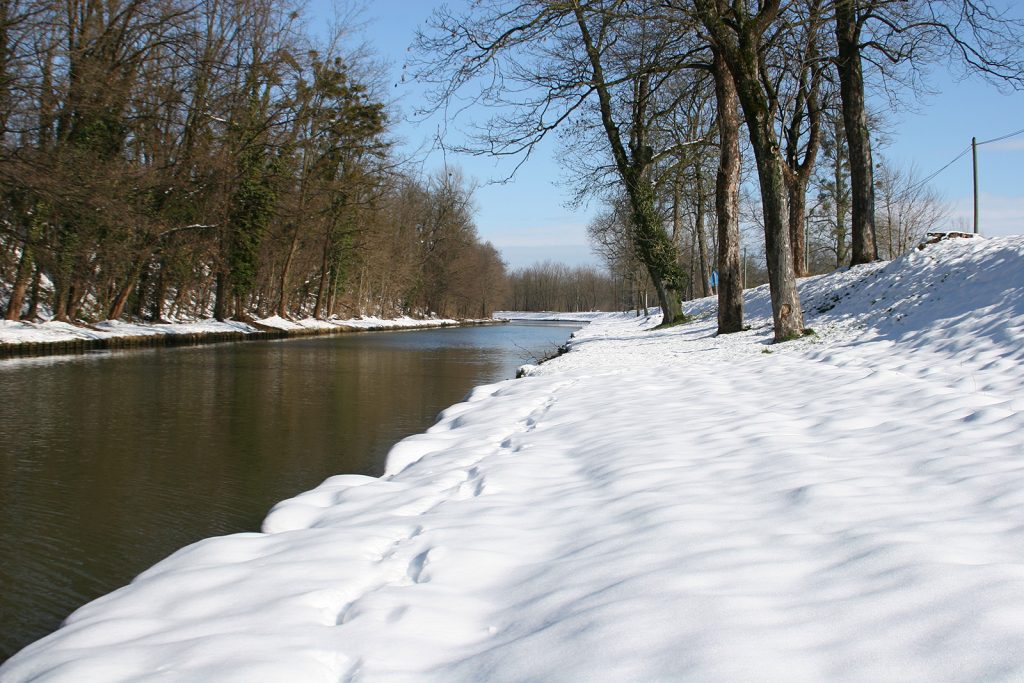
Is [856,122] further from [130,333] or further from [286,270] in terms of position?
[286,270]

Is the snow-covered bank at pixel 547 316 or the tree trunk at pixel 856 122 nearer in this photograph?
the tree trunk at pixel 856 122

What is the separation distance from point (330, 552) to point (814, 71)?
59.0 ft

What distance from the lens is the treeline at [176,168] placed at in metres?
16.4

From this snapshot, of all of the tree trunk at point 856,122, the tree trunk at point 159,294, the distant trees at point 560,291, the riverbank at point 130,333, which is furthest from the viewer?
the distant trees at point 560,291

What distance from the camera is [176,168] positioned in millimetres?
23828

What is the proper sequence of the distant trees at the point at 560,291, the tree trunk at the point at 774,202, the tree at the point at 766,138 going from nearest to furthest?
1. the tree at the point at 766,138
2. the tree trunk at the point at 774,202
3. the distant trees at the point at 560,291

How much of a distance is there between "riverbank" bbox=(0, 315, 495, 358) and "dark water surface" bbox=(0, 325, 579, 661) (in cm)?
208

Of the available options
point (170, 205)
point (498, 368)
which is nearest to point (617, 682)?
point (498, 368)

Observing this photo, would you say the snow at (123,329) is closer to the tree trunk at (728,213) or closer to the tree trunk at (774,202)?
the tree trunk at (728,213)

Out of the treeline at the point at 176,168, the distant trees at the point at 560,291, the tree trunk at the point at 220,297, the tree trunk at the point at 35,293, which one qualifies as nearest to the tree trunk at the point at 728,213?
the treeline at the point at 176,168

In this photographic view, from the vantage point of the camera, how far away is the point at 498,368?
1719 cm

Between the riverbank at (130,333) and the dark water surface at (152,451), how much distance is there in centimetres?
208

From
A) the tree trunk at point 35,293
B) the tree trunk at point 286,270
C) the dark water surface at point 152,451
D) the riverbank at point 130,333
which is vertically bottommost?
the dark water surface at point 152,451

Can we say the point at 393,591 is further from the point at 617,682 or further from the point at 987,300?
the point at 987,300
